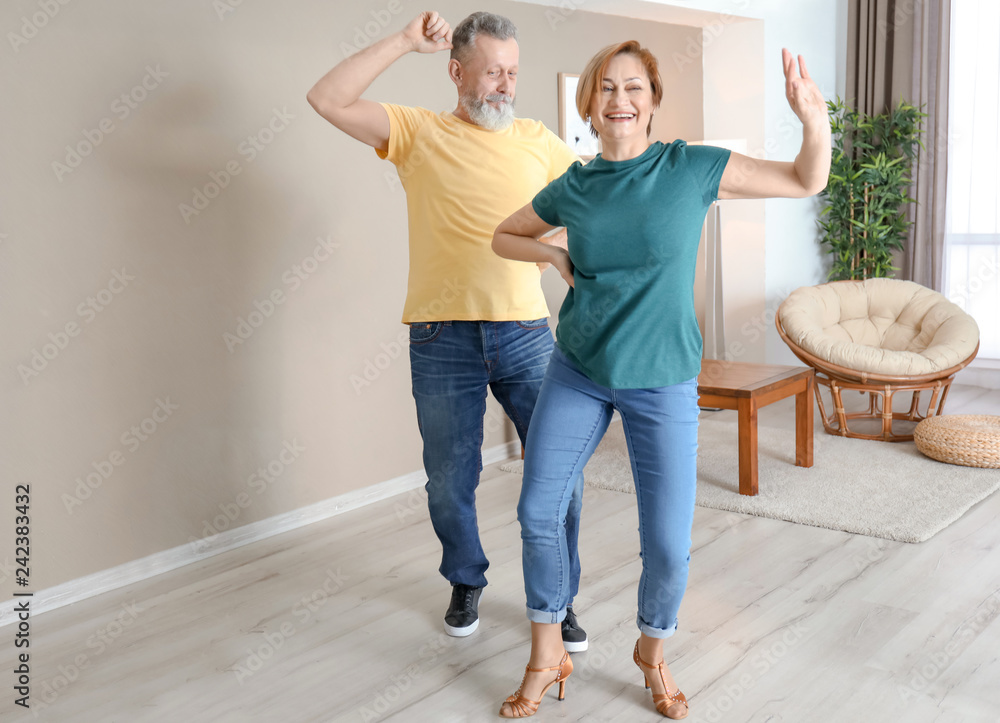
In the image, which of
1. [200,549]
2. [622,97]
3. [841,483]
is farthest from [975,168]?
[200,549]

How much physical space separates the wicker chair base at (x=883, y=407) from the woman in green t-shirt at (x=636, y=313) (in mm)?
2570

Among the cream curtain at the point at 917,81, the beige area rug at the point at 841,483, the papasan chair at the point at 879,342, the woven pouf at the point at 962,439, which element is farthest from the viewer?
the cream curtain at the point at 917,81

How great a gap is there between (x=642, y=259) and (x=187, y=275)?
1.77m

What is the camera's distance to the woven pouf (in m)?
3.57

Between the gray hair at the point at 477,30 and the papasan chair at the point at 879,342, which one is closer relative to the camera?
the gray hair at the point at 477,30

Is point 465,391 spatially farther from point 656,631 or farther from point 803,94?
point 803,94

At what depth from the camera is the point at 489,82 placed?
2111mm

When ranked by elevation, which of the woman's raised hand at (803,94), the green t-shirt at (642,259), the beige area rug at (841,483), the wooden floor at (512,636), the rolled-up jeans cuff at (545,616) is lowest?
the beige area rug at (841,483)

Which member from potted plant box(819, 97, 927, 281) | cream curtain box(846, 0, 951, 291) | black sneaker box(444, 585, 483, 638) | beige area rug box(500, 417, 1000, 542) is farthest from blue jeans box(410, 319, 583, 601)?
cream curtain box(846, 0, 951, 291)

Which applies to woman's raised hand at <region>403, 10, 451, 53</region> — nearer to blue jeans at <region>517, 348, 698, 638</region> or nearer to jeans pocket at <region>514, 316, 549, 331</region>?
jeans pocket at <region>514, 316, 549, 331</region>

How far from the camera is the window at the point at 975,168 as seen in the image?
5.09 meters

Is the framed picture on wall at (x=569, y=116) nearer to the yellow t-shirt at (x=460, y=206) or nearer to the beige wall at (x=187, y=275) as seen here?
the beige wall at (x=187, y=275)

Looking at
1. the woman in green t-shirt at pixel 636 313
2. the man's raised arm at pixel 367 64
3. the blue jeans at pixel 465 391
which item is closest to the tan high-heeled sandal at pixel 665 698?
the woman in green t-shirt at pixel 636 313

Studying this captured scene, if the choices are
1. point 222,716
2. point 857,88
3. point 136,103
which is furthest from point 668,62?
point 222,716
